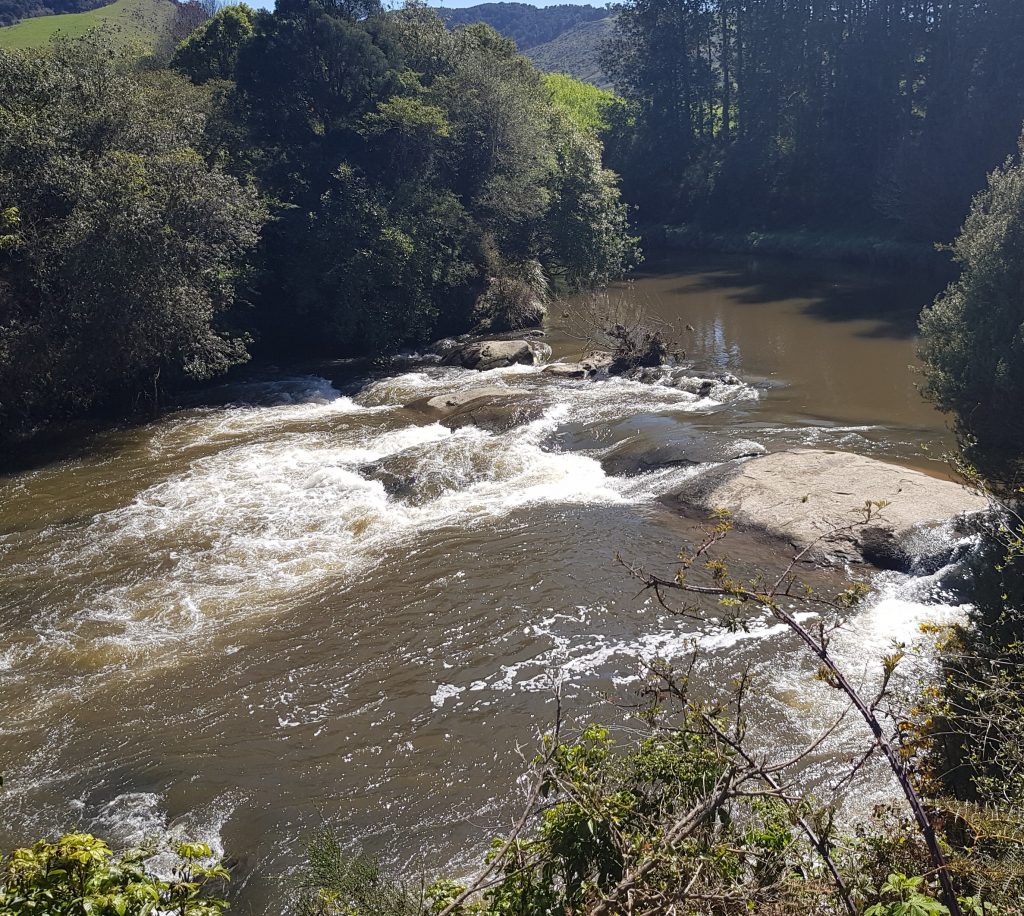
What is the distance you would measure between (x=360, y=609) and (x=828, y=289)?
2304 cm

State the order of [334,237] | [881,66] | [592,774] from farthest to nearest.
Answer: [881,66] < [334,237] < [592,774]

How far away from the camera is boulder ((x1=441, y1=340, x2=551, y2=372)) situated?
20156 mm

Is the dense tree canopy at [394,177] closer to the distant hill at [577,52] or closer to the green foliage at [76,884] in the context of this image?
the green foliage at [76,884]

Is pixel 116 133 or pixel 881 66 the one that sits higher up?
pixel 881 66

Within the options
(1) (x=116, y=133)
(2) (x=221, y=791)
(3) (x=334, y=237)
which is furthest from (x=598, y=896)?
(3) (x=334, y=237)

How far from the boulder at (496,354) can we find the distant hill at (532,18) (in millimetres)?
155088

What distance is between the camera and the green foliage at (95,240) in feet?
51.5

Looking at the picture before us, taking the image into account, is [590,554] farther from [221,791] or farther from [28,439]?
[28,439]

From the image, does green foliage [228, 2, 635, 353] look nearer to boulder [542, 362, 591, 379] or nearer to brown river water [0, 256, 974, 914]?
boulder [542, 362, 591, 379]

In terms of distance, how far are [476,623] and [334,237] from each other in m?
14.7

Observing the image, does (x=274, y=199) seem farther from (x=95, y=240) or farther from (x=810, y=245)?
(x=810, y=245)

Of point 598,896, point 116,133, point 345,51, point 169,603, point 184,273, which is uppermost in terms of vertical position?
point 345,51

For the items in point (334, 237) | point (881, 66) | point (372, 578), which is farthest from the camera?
point (881, 66)

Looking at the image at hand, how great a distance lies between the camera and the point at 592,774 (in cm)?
387
